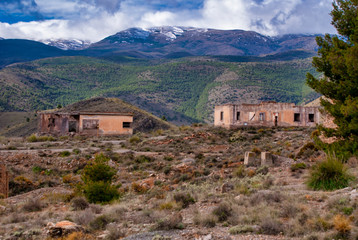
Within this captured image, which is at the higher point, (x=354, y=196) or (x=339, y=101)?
(x=339, y=101)

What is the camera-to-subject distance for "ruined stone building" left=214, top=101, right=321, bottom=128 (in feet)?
139

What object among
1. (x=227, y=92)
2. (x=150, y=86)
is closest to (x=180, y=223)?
(x=227, y=92)

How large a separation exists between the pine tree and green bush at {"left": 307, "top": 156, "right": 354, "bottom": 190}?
3.62m

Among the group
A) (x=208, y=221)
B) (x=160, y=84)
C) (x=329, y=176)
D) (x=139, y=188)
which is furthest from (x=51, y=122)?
(x=160, y=84)

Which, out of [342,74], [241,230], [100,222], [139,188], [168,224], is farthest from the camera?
[139,188]

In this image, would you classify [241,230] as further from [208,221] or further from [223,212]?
[223,212]

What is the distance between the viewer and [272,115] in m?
42.7

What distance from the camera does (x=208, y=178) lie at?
59.5 ft

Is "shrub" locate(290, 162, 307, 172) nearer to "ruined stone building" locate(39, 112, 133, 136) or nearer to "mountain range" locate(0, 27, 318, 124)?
"ruined stone building" locate(39, 112, 133, 136)

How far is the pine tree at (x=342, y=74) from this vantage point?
14.7 metres

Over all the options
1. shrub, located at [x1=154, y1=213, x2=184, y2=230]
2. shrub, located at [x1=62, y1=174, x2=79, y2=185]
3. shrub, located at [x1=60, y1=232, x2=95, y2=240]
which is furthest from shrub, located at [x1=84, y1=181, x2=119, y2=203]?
shrub, located at [x1=62, y1=174, x2=79, y2=185]

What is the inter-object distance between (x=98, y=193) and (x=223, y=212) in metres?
6.71

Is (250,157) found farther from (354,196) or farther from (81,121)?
(81,121)

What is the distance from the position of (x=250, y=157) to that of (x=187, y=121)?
74.7m
